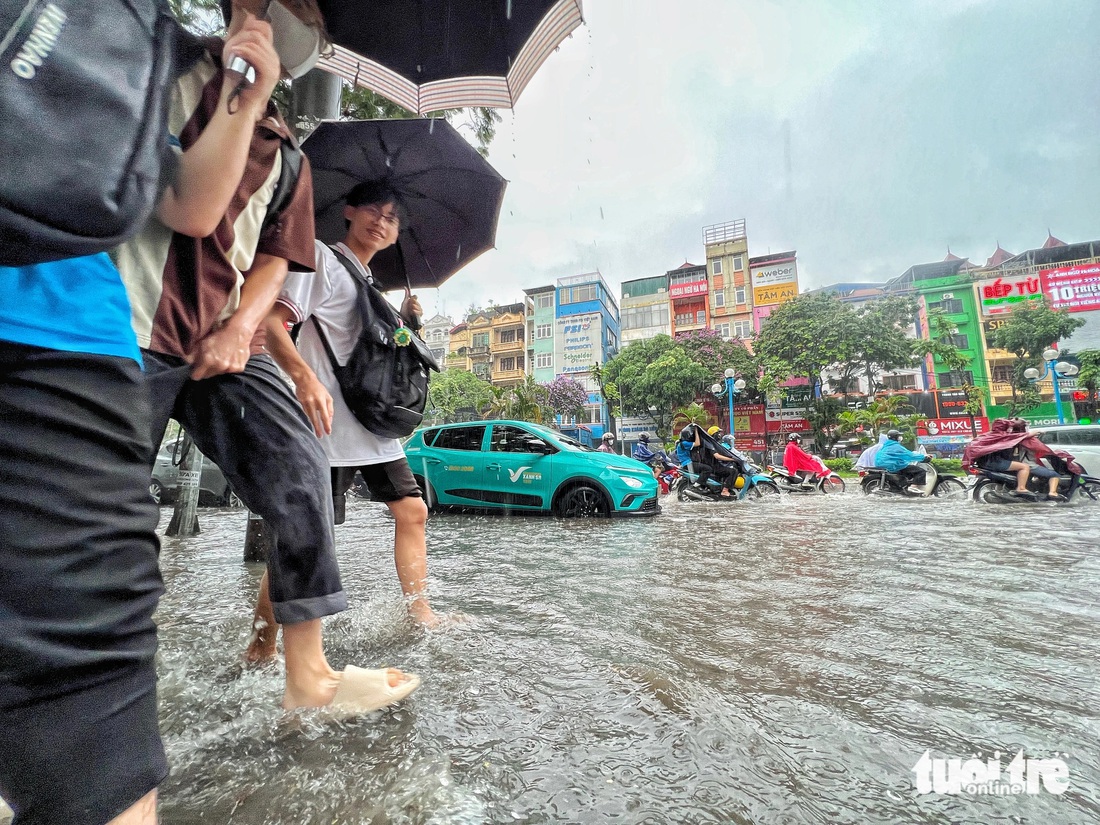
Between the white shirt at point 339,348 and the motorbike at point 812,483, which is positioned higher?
the white shirt at point 339,348

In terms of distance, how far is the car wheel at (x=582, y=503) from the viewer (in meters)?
6.42

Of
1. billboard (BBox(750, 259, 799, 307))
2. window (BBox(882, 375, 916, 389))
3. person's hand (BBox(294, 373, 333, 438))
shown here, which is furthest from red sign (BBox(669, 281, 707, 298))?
person's hand (BBox(294, 373, 333, 438))

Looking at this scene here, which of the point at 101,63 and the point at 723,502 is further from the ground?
the point at 101,63

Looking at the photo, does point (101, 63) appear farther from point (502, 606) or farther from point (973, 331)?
point (973, 331)

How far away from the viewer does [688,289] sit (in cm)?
4425

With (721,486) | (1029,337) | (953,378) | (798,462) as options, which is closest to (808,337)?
(953,378)

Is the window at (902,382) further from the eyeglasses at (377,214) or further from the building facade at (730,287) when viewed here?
the eyeglasses at (377,214)

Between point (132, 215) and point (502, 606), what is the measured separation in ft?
6.57

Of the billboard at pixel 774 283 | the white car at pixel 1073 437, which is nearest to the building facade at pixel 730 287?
the billboard at pixel 774 283

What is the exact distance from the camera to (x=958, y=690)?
138 centimetres

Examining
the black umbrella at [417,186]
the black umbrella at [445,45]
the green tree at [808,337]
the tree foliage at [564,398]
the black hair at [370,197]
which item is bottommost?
the black hair at [370,197]

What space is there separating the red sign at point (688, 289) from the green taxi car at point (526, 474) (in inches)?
1574

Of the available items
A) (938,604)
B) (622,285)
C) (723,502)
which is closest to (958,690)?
(938,604)

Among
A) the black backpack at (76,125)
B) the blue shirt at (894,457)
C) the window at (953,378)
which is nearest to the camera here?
the black backpack at (76,125)
